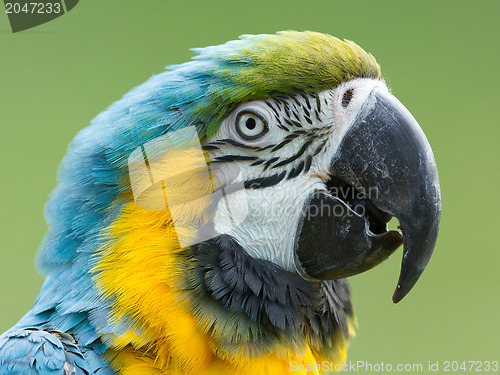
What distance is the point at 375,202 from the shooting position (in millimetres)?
1587

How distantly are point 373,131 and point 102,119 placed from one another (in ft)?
2.71

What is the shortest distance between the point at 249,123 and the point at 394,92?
117 inches

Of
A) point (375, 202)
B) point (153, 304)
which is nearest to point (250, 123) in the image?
point (375, 202)

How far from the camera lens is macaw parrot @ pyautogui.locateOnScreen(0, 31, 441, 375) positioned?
1547 mm

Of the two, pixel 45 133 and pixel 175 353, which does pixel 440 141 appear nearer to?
pixel 45 133

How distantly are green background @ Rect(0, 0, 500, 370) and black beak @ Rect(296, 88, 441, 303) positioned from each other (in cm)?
244

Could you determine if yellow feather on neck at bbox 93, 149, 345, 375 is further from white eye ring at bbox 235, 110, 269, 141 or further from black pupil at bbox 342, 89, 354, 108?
black pupil at bbox 342, 89, 354, 108

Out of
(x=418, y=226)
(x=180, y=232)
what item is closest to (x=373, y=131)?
(x=418, y=226)

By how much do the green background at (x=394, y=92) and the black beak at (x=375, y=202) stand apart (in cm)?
244

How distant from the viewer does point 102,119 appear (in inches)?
70.4

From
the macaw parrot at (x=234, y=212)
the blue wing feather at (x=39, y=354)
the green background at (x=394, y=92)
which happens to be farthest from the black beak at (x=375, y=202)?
the green background at (x=394, y=92)

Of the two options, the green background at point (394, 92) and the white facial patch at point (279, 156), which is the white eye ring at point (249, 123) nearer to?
the white facial patch at point (279, 156)

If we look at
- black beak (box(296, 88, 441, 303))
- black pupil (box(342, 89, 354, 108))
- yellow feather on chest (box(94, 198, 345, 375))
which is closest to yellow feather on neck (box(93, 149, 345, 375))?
yellow feather on chest (box(94, 198, 345, 375))

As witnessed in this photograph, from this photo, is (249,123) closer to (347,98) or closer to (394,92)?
(347,98)
